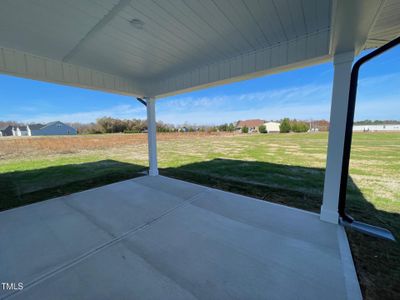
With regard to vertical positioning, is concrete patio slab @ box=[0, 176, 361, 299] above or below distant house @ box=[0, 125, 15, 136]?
below

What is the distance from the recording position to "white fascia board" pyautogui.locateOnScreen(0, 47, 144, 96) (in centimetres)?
277

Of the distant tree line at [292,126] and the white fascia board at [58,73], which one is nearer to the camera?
the white fascia board at [58,73]

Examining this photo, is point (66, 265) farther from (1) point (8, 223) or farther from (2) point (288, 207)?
(2) point (288, 207)

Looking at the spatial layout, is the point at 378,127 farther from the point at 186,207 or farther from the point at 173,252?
the point at 173,252

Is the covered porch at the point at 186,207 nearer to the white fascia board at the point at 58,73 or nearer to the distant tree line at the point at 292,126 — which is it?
the white fascia board at the point at 58,73

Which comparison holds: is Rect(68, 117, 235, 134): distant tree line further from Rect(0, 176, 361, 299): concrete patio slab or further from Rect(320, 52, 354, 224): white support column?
Rect(320, 52, 354, 224): white support column

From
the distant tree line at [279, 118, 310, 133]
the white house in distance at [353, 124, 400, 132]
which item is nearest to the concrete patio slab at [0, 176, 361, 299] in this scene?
the distant tree line at [279, 118, 310, 133]

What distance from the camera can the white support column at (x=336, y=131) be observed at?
7.13 ft

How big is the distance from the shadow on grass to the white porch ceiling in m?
2.30

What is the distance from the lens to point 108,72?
3902 mm

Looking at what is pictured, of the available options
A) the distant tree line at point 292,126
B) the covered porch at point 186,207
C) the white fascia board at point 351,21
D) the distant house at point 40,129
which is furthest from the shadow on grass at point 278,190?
the distant house at point 40,129

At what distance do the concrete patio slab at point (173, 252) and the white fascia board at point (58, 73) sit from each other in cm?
240

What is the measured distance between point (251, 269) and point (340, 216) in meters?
1.73

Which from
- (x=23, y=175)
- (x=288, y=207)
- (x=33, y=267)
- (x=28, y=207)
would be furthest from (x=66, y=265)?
(x=23, y=175)
